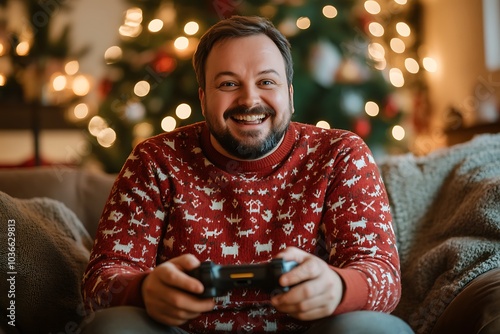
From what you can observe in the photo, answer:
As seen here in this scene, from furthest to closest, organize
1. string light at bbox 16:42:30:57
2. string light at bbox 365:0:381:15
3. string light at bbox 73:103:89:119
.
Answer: string light at bbox 16:42:30:57 < string light at bbox 73:103:89:119 < string light at bbox 365:0:381:15

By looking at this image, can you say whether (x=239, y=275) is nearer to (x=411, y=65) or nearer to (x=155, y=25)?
(x=155, y=25)

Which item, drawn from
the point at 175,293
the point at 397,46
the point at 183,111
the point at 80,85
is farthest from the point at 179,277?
the point at 80,85

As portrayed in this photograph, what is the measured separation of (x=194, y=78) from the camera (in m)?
2.58

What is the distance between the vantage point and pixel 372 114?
2.62 meters

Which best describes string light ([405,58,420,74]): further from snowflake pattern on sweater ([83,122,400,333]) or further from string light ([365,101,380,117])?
snowflake pattern on sweater ([83,122,400,333])

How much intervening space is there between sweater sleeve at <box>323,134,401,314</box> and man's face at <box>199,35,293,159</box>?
0.49ft

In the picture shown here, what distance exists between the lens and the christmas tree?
2529 mm

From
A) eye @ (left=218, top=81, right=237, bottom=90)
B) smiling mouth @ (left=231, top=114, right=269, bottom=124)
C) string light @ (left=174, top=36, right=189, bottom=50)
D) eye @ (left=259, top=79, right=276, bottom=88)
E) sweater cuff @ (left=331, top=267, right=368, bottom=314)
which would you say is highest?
string light @ (left=174, top=36, right=189, bottom=50)

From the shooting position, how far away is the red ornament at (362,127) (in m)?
2.59

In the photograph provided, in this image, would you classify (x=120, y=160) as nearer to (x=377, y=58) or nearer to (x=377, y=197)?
(x=377, y=58)

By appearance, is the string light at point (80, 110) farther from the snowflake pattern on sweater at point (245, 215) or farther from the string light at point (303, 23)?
the snowflake pattern on sweater at point (245, 215)

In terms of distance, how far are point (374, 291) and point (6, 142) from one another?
12.9 ft

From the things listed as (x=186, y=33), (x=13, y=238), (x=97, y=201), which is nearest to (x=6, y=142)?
(x=186, y=33)

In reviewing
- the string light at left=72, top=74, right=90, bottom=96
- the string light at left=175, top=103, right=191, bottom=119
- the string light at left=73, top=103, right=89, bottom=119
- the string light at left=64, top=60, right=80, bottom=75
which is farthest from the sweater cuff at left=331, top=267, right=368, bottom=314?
the string light at left=64, top=60, right=80, bottom=75
